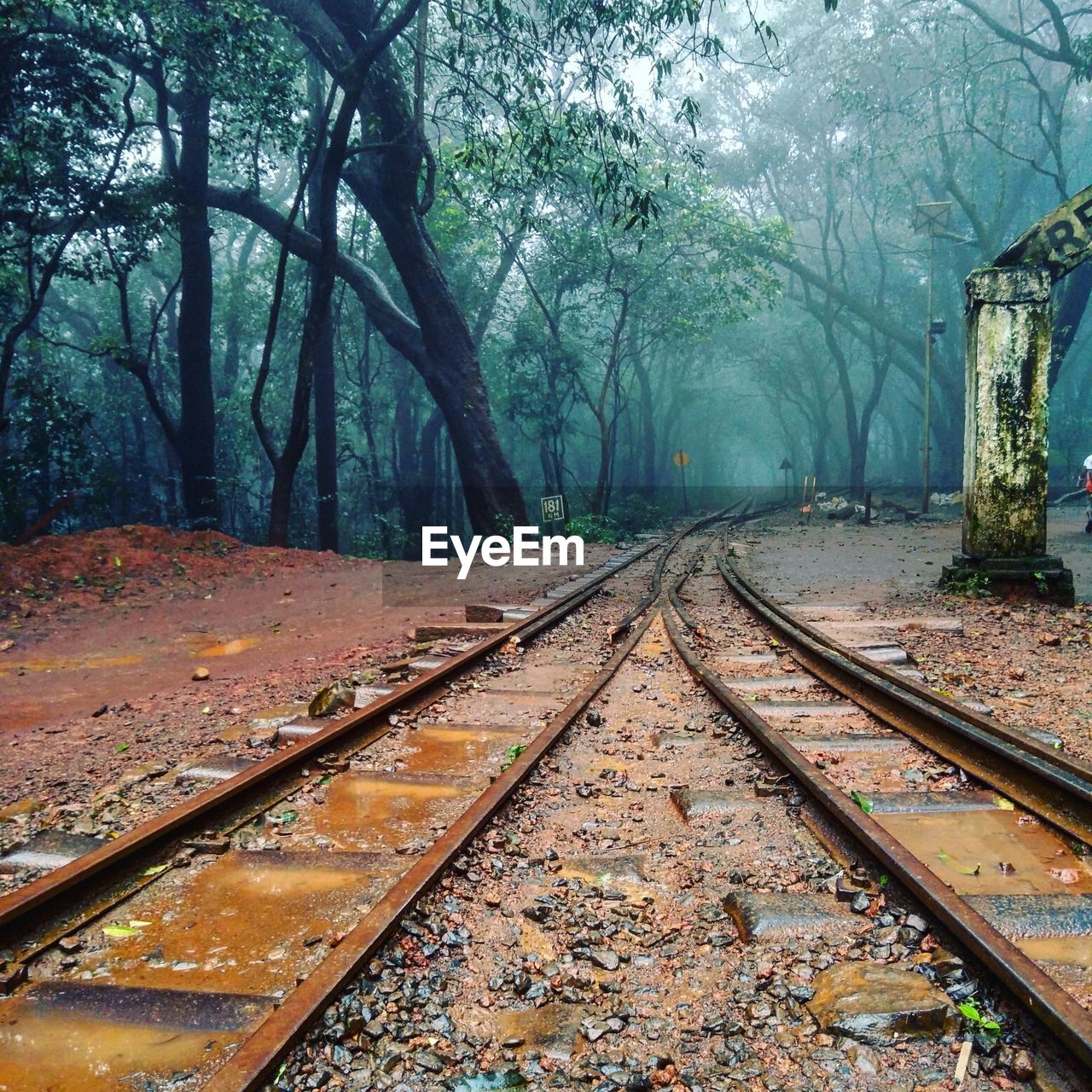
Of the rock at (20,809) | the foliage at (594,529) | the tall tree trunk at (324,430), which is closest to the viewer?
the rock at (20,809)

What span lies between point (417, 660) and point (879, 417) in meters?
60.5

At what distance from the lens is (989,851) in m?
3.28

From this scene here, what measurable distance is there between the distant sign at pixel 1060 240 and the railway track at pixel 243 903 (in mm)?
7404

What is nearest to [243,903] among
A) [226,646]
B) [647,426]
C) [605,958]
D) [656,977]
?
[605,958]

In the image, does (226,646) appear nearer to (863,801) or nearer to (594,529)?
(863,801)

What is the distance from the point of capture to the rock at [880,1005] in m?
2.16

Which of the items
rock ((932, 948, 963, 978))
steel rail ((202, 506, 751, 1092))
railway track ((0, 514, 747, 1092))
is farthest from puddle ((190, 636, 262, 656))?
rock ((932, 948, 963, 978))

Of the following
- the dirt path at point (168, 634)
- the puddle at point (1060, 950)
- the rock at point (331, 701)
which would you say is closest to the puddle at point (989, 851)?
the puddle at point (1060, 950)

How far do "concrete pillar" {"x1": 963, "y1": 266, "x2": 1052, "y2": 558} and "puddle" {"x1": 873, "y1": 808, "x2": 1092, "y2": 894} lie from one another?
6.21 m

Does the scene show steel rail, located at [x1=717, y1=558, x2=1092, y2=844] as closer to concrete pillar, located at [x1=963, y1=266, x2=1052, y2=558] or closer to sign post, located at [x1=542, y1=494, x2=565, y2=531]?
concrete pillar, located at [x1=963, y1=266, x2=1052, y2=558]

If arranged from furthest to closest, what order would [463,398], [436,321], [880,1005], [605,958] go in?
[463,398], [436,321], [605,958], [880,1005]

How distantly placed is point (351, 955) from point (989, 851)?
2.48 meters

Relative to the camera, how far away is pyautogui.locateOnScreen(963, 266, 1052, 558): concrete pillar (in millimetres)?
8625

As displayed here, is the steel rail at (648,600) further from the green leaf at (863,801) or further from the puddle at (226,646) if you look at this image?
the green leaf at (863,801)
